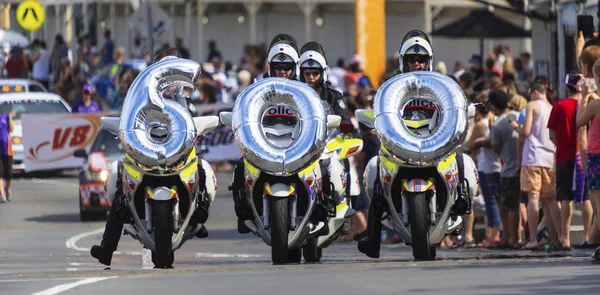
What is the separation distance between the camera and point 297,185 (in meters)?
15.1

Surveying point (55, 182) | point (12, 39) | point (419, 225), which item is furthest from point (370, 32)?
point (12, 39)

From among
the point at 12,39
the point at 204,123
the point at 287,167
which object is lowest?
the point at 287,167

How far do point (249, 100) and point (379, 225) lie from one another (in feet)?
5.16

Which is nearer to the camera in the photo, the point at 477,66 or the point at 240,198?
the point at 240,198

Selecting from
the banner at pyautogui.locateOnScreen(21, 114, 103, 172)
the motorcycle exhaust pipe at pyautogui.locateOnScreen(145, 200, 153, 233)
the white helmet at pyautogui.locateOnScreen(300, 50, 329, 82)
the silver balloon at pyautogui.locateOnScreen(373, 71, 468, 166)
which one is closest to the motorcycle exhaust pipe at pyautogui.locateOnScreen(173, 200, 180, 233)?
the motorcycle exhaust pipe at pyautogui.locateOnScreen(145, 200, 153, 233)

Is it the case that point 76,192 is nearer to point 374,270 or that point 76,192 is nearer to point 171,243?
point 171,243

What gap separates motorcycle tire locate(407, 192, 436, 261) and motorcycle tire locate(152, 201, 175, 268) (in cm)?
201

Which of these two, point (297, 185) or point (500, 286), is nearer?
point (500, 286)

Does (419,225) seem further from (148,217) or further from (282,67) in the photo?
(282,67)

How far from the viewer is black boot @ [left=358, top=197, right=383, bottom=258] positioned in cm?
1551

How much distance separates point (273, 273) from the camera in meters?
13.2

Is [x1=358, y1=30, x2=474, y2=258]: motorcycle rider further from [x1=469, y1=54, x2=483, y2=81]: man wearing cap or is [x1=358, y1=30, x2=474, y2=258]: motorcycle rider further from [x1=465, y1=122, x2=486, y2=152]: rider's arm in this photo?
[x1=469, y1=54, x2=483, y2=81]: man wearing cap

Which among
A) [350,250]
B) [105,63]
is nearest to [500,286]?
[350,250]

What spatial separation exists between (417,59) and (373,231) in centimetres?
164
